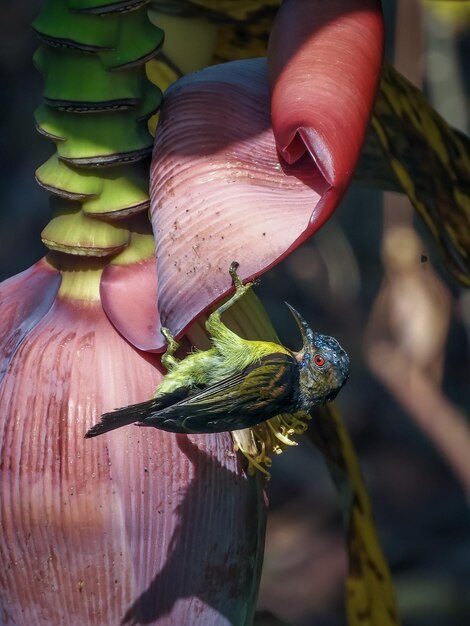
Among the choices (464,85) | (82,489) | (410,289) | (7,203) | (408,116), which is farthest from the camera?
(7,203)

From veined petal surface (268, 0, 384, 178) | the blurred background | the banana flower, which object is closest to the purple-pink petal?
the banana flower

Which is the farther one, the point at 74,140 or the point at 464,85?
the point at 464,85

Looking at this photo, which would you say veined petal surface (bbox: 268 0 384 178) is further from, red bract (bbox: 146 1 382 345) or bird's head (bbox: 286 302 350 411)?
bird's head (bbox: 286 302 350 411)

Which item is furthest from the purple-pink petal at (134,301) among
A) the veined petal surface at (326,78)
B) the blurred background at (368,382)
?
the blurred background at (368,382)

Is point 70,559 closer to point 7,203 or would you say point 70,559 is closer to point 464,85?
point 464,85

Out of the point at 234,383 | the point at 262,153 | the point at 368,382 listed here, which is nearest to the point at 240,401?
the point at 234,383

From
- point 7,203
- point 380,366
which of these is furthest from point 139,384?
point 7,203

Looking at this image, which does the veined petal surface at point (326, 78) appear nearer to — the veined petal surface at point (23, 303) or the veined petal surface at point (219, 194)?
the veined petal surface at point (219, 194)
